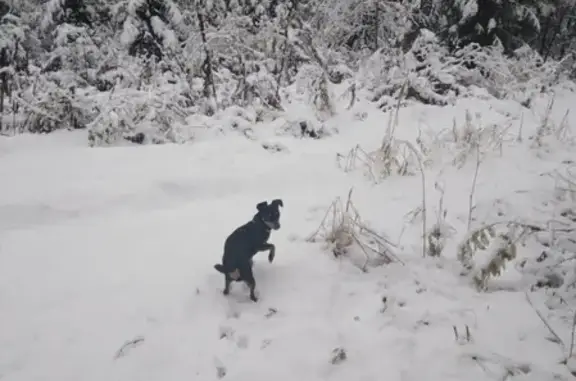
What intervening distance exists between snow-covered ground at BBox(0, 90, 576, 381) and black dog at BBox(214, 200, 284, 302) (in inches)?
7.9

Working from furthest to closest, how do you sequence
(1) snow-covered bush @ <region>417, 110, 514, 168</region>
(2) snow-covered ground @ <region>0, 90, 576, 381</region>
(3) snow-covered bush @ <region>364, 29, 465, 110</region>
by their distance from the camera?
(3) snow-covered bush @ <region>364, 29, 465, 110</region> < (1) snow-covered bush @ <region>417, 110, 514, 168</region> < (2) snow-covered ground @ <region>0, 90, 576, 381</region>

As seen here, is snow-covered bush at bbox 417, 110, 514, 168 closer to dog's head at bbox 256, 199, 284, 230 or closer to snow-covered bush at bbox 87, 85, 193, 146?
dog's head at bbox 256, 199, 284, 230

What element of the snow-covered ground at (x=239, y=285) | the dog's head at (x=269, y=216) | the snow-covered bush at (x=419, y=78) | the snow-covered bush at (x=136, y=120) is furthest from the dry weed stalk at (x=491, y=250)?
the snow-covered bush at (x=419, y=78)

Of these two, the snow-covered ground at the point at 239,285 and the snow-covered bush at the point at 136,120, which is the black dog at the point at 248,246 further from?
the snow-covered bush at the point at 136,120

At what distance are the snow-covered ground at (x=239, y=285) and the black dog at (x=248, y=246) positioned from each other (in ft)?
0.66

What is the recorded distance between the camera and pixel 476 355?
197 centimetres

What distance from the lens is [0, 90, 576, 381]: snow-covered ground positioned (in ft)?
6.74

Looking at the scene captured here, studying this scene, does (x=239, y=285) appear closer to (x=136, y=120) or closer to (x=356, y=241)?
(x=356, y=241)

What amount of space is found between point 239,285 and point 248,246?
1.34 ft

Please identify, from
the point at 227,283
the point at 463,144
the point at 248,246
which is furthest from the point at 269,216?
the point at 463,144

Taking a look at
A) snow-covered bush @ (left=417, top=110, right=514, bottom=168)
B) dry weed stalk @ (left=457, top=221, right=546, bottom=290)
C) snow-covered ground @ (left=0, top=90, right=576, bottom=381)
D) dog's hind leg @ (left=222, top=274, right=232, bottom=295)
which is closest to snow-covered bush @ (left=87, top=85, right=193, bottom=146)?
snow-covered ground @ (left=0, top=90, right=576, bottom=381)

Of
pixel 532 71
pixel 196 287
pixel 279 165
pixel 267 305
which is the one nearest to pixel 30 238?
pixel 196 287

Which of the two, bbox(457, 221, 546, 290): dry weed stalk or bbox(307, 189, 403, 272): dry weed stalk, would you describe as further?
bbox(307, 189, 403, 272): dry weed stalk

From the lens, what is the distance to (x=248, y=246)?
95.2 inches
